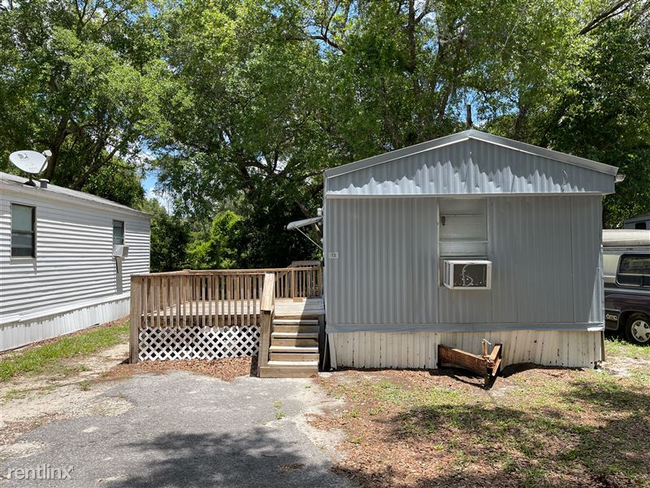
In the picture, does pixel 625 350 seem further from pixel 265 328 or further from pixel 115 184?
pixel 115 184

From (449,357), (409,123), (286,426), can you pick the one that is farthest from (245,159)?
(286,426)

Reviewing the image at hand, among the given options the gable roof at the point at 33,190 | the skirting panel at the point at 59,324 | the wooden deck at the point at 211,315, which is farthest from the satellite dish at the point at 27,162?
the wooden deck at the point at 211,315

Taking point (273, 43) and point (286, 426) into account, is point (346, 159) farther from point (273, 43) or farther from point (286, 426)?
point (286, 426)

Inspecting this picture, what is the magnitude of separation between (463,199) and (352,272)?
2.10 m

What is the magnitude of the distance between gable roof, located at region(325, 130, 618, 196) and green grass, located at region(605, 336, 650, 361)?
10.1 feet

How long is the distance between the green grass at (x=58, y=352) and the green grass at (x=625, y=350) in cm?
929

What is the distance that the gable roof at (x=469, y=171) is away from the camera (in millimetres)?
6977

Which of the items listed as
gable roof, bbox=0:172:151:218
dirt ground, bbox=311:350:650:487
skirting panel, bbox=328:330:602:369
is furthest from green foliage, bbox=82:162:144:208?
dirt ground, bbox=311:350:650:487

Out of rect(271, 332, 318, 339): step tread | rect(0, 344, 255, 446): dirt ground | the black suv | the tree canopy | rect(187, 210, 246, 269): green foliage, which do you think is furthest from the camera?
rect(187, 210, 246, 269): green foliage

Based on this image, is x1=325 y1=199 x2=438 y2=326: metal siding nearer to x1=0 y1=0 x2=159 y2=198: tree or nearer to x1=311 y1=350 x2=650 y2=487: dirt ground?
x1=311 y1=350 x2=650 y2=487: dirt ground

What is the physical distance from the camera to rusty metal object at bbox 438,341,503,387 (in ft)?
21.1
